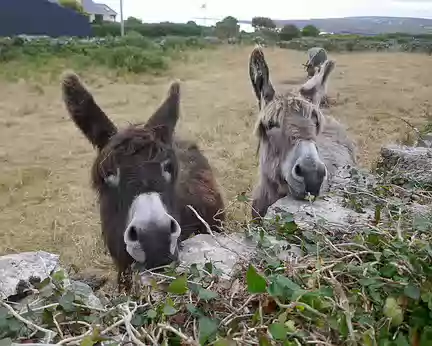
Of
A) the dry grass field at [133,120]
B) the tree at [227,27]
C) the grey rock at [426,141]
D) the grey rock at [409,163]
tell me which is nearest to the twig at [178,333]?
the grey rock at [409,163]

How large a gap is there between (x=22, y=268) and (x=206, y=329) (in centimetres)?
120

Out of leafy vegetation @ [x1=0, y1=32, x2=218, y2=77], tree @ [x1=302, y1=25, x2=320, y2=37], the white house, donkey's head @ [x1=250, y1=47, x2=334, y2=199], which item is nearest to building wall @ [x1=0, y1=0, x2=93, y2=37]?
leafy vegetation @ [x1=0, y1=32, x2=218, y2=77]

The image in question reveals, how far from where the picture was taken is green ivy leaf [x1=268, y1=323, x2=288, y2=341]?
1.56m

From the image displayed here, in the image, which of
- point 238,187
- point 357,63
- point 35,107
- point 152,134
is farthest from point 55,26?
point 152,134

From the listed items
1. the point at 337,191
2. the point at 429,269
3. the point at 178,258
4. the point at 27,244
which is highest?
the point at 429,269

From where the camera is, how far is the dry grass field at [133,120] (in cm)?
779

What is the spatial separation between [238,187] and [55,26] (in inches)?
1603

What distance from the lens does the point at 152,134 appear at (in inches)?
149

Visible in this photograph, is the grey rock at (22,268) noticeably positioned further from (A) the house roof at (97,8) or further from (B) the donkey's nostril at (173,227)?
(A) the house roof at (97,8)

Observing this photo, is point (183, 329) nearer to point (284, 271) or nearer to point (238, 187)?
point (284, 271)

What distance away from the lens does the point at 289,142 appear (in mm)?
4445

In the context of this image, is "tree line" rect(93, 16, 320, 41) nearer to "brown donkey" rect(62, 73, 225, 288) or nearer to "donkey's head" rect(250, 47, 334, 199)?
"donkey's head" rect(250, 47, 334, 199)

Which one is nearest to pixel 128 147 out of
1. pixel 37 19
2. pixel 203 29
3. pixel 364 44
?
pixel 364 44

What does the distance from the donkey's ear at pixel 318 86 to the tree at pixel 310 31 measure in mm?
41859
